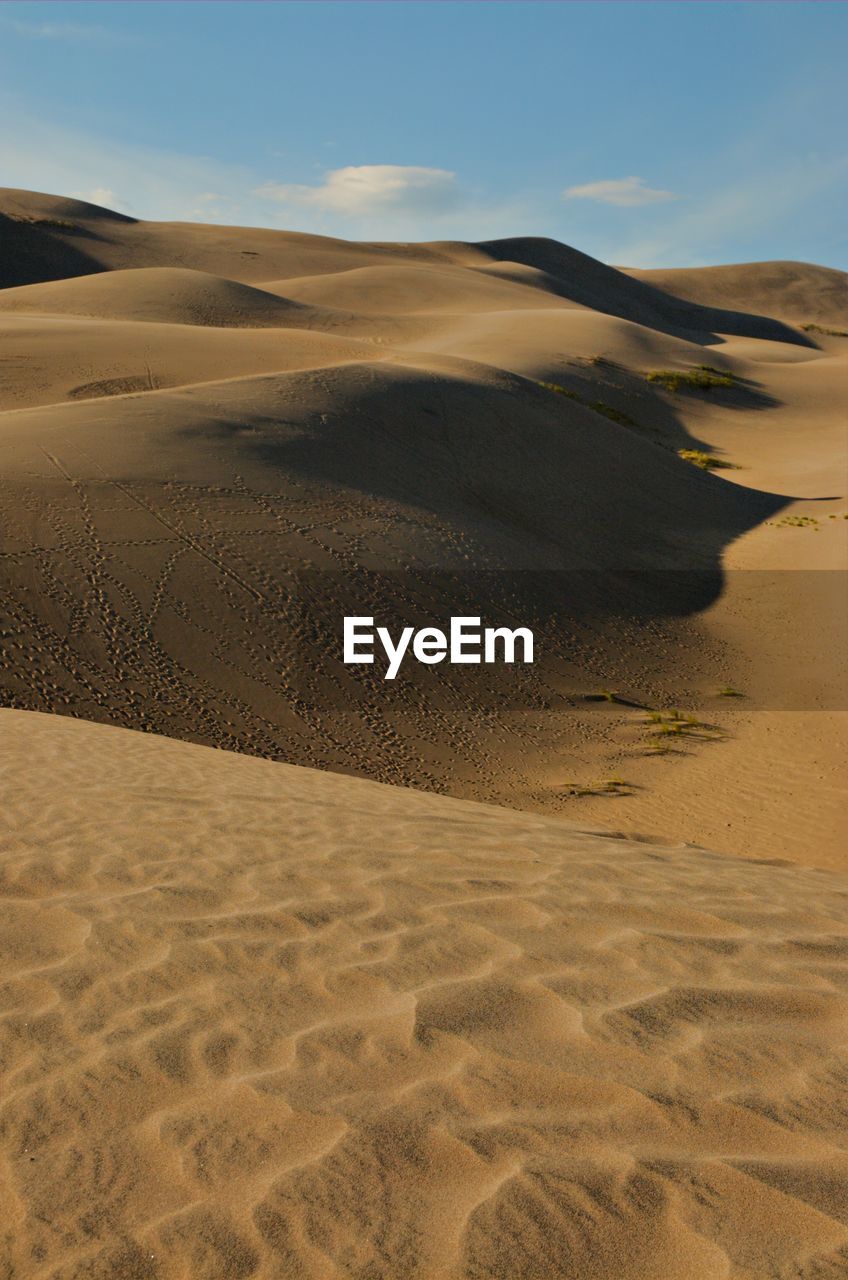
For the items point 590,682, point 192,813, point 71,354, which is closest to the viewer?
point 192,813

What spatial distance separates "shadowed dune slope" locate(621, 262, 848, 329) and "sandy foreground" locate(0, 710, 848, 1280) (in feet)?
357

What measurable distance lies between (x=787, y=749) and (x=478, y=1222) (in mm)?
11016

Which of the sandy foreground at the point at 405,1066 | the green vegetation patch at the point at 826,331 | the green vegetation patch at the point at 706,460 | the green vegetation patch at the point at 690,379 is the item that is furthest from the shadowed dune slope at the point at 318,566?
the green vegetation patch at the point at 826,331

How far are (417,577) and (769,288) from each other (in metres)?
111

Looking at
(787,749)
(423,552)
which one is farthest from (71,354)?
(787,749)

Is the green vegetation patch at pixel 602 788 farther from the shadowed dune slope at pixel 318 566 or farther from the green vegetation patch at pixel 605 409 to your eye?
the green vegetation patch at pixel 605 409

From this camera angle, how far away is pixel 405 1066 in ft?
10.0

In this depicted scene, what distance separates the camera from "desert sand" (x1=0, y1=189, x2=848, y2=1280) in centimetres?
251

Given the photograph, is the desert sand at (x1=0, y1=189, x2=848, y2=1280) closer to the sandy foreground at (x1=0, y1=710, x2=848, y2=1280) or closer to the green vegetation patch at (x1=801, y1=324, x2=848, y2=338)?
the sandy foreground at (x1=0, y1=710, x2=848, y2=1280)

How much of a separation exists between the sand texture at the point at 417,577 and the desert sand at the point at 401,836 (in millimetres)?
74

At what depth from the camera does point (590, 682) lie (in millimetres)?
13852

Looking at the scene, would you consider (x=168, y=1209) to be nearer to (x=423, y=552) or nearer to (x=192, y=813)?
(x=192, y=813)

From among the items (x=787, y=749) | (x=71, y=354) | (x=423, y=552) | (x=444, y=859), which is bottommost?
(x=787, y=749)

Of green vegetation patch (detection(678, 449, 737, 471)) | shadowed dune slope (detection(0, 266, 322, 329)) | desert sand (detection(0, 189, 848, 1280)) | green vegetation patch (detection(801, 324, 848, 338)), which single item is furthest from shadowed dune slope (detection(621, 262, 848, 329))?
desert sand (detection(0, 189, 848, 1280))
